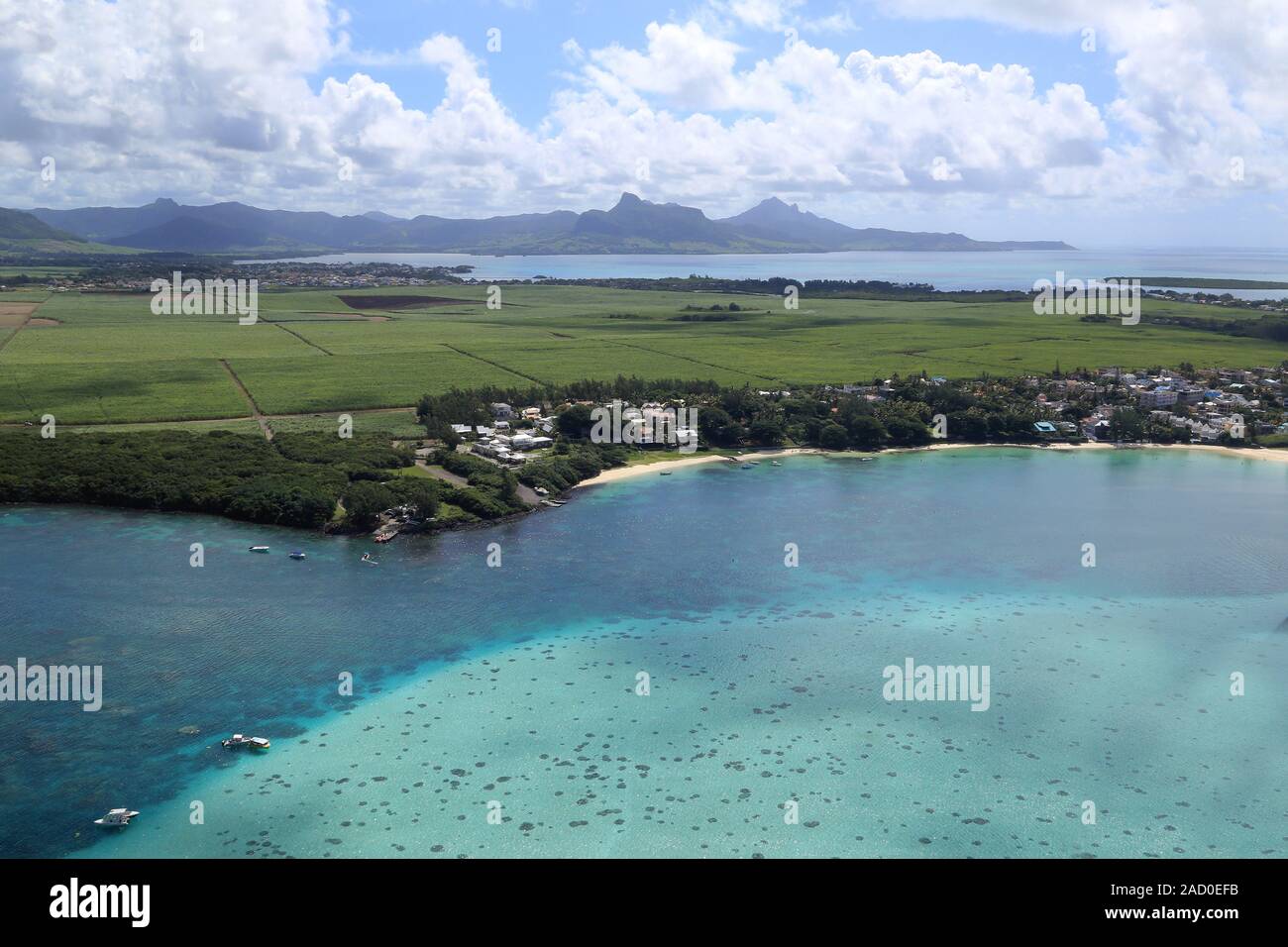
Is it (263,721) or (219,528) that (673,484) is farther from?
(263,721)

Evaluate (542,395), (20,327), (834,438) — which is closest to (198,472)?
(542,395)

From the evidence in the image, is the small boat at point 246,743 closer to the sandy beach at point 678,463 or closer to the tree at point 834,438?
the sandy beach at point 678,463

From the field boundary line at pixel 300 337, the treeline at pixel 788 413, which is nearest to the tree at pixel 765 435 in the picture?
the treeline at pixel 788 413

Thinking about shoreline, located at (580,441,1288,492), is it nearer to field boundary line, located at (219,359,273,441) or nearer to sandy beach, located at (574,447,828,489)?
sandy beach, located at (574,447,828,489)

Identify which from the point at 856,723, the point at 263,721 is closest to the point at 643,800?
the point at 856,723

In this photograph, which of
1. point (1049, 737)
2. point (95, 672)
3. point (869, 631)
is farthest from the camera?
point (869, 631)
